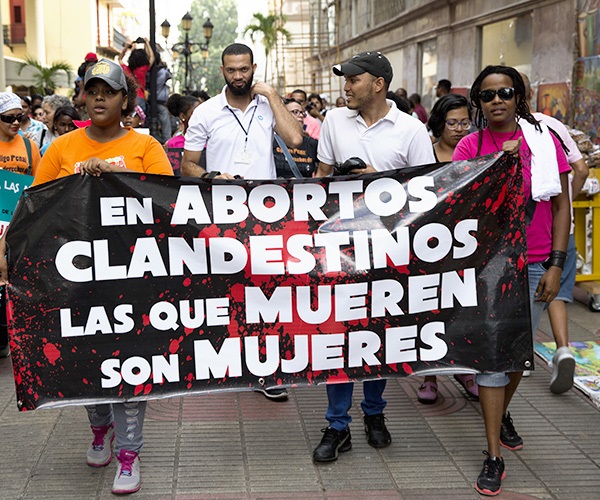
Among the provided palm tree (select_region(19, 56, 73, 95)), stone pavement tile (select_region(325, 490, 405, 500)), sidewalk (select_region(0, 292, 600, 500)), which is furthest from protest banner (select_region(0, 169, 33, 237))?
palm tree (select_region(19, 56, 73, 95))

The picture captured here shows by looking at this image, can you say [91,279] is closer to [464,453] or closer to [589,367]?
[464,453]

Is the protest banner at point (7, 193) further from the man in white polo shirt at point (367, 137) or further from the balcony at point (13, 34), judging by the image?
the balcony at point (13, 34)

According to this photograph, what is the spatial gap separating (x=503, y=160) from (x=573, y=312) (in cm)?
413

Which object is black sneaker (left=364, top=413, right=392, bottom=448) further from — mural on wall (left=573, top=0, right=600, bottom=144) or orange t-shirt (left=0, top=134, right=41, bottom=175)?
mural on wall (left=573, top=0, right=600, bottom=144)

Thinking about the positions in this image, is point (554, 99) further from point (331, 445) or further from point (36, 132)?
point (331, 445)

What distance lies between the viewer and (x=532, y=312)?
4.55m

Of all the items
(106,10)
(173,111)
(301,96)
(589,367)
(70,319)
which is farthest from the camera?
(106,10)

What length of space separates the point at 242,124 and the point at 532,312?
2.14m

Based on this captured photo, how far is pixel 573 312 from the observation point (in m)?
8.05

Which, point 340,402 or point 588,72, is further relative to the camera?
point 588,72

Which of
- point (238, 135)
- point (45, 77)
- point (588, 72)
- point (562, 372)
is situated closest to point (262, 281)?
point (238, 135)

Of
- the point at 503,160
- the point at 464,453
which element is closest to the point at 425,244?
the point at 503,160

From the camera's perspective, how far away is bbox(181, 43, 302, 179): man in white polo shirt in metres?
5.50

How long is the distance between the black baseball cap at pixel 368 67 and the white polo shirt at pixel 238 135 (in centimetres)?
101
